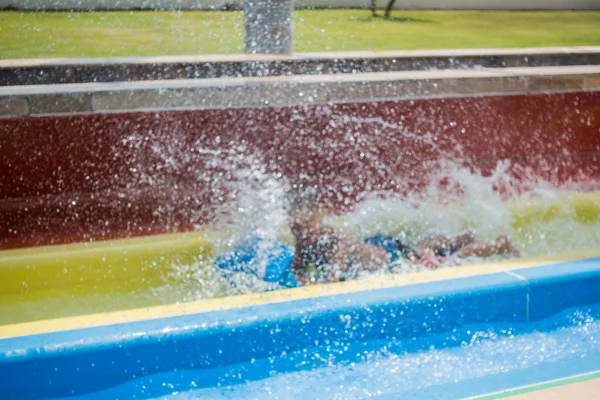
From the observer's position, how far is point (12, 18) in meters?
5.49

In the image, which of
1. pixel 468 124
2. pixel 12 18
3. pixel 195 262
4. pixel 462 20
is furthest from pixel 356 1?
pixel 195 262

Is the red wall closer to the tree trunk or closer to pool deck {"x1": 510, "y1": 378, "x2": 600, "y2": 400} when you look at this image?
pool deck {"x1": 510, "y1": 378, "x2": 600, "y2": 400}

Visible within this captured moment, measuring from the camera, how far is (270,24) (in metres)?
4.14

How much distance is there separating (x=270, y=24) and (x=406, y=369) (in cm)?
256

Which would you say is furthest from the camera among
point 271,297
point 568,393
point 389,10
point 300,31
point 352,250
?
point 389,10

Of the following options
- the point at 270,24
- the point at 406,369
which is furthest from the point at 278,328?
the point at 270,24

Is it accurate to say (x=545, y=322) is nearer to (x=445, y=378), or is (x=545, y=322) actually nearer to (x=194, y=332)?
(x=445, y=378)

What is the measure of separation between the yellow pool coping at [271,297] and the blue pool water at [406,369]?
191 millimetres

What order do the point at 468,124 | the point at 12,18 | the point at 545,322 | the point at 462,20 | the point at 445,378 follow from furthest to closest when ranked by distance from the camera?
the point at 462,20, the point at 12,18, the point at 468,124, the point at 545,322, the point at 445,378

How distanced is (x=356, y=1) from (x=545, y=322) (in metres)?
5.24

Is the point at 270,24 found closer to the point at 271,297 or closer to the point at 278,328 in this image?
the point at 271,297

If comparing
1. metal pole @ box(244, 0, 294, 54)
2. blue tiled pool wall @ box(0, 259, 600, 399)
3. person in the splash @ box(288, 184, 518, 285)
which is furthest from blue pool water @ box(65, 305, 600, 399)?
metal pole @ box(244, 0, 294, 54)

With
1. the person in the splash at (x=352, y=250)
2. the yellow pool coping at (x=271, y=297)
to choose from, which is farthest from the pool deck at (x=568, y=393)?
the person in the splash at (x=352, y=250)

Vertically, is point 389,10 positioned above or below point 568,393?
above
